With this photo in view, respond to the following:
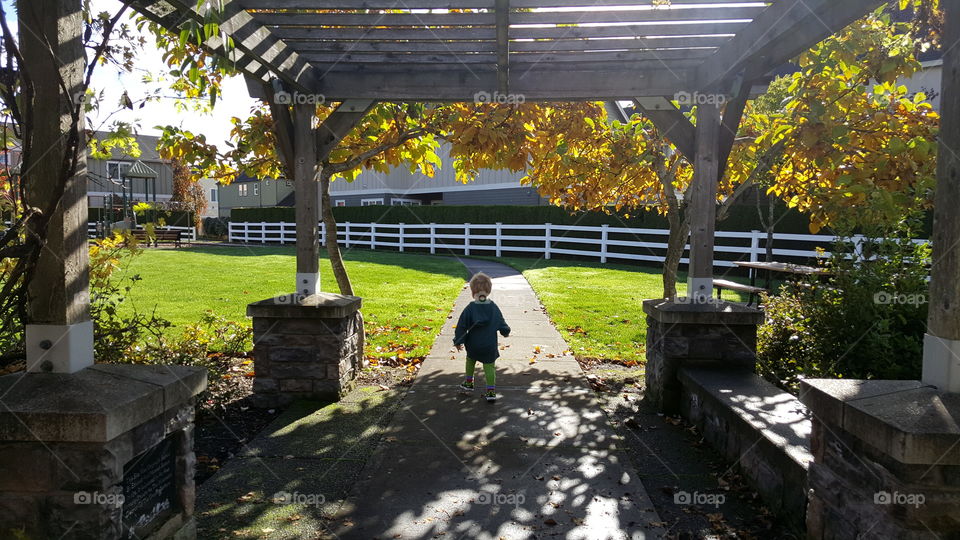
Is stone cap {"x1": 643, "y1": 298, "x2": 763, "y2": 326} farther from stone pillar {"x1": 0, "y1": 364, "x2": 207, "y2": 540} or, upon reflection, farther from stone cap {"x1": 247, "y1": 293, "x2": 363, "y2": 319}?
stone pillar {"x1": 0, "y1": 364, "x2": 207, "y2": 540}

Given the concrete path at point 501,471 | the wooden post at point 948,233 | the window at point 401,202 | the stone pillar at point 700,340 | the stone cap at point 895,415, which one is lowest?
the concrete path at point 501,471

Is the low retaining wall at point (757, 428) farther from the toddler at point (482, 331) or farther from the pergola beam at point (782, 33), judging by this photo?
the pergola beam at point (782, 33)

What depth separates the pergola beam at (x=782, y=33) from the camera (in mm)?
3709

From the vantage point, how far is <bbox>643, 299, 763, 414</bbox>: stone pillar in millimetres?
5473

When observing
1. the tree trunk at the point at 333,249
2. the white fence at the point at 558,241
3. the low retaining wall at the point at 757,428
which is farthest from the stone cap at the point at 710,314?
the white fence at the point at 558,241

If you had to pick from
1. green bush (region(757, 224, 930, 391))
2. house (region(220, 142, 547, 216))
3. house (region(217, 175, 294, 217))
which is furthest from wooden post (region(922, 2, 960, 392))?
house (region(217, 175, 294, 217))

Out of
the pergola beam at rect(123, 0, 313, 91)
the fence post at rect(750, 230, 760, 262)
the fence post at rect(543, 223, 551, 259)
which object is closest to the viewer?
the pergola beam at rect(123, 0, 313, 91)

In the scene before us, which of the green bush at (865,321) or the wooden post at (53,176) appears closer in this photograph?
the wooden post at (53,176)

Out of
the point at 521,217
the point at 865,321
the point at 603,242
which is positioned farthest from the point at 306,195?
the point at 521,217

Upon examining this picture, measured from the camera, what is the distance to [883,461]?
246 centimetres

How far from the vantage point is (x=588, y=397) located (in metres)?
5.93

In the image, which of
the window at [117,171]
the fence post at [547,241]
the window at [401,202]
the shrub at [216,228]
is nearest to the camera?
the window at [117,171]

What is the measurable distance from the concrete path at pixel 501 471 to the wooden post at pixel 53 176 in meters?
1.72

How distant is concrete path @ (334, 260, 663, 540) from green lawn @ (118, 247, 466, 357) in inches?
94.5
